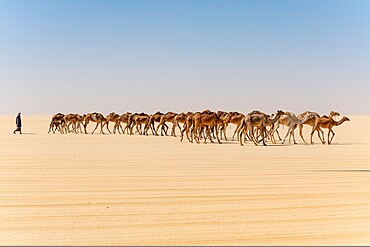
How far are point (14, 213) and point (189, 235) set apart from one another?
2.24 meters

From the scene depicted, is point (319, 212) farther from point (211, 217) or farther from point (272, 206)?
point (211, 217)

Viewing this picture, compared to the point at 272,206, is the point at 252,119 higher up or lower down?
higher up

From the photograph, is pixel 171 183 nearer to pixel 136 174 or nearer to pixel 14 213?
pixel 136 174

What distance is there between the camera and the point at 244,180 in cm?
840

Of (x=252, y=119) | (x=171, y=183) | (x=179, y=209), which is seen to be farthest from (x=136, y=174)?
(x=252, y=119)

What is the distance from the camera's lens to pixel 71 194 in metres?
6.91

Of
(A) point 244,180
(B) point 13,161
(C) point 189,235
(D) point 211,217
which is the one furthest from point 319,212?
(B) point 13,161

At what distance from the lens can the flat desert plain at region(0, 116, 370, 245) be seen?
4773 millimetres

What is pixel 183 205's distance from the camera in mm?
6168

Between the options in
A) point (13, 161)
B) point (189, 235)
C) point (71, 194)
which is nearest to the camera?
point (189, 235)

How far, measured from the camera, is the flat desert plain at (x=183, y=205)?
4773mm

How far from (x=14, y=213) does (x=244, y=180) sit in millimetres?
4096

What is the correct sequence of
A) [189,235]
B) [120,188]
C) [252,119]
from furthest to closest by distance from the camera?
[252,119]
[120,188]
[189,235]

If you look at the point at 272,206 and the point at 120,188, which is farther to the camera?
the point at 120,188
